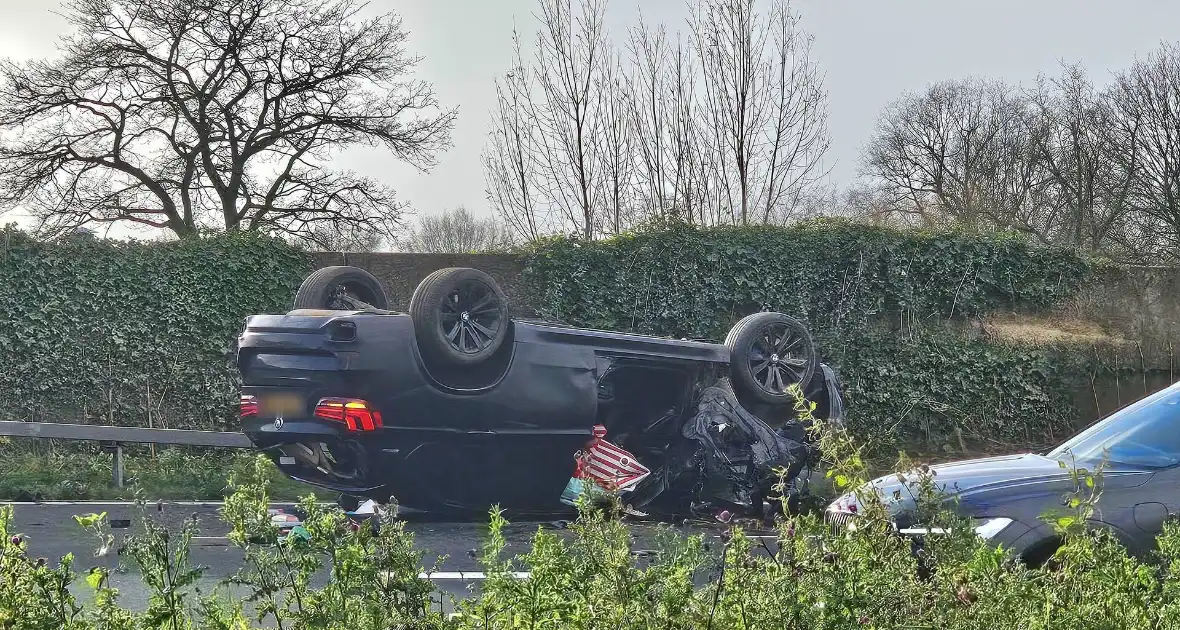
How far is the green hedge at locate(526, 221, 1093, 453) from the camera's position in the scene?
10.7m

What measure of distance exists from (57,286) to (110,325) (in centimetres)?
68

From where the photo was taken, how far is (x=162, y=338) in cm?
1078

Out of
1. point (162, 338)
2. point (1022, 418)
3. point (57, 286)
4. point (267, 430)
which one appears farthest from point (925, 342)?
point (57, 286)

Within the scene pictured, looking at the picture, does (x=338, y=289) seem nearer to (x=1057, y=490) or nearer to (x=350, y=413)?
(x=350, y=413)

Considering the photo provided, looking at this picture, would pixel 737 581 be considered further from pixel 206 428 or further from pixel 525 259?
pixel 206 428

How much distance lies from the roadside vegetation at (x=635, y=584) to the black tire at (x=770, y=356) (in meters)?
5.84

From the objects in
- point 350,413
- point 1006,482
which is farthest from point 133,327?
point 1006,482

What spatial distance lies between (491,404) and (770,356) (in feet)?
8.44

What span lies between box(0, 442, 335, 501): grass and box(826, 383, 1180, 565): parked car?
5.93 m

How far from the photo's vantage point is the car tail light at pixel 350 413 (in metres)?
8.34

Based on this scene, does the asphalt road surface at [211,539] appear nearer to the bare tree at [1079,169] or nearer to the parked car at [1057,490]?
the parked car at [1057,490]

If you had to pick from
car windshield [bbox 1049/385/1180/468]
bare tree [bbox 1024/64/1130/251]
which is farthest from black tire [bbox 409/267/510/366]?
bare tree [bbox 1024/64/1130/251]

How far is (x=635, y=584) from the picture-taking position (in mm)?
3062

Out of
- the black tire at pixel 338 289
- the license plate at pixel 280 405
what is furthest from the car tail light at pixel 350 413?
the black tire at pixel 338 289
